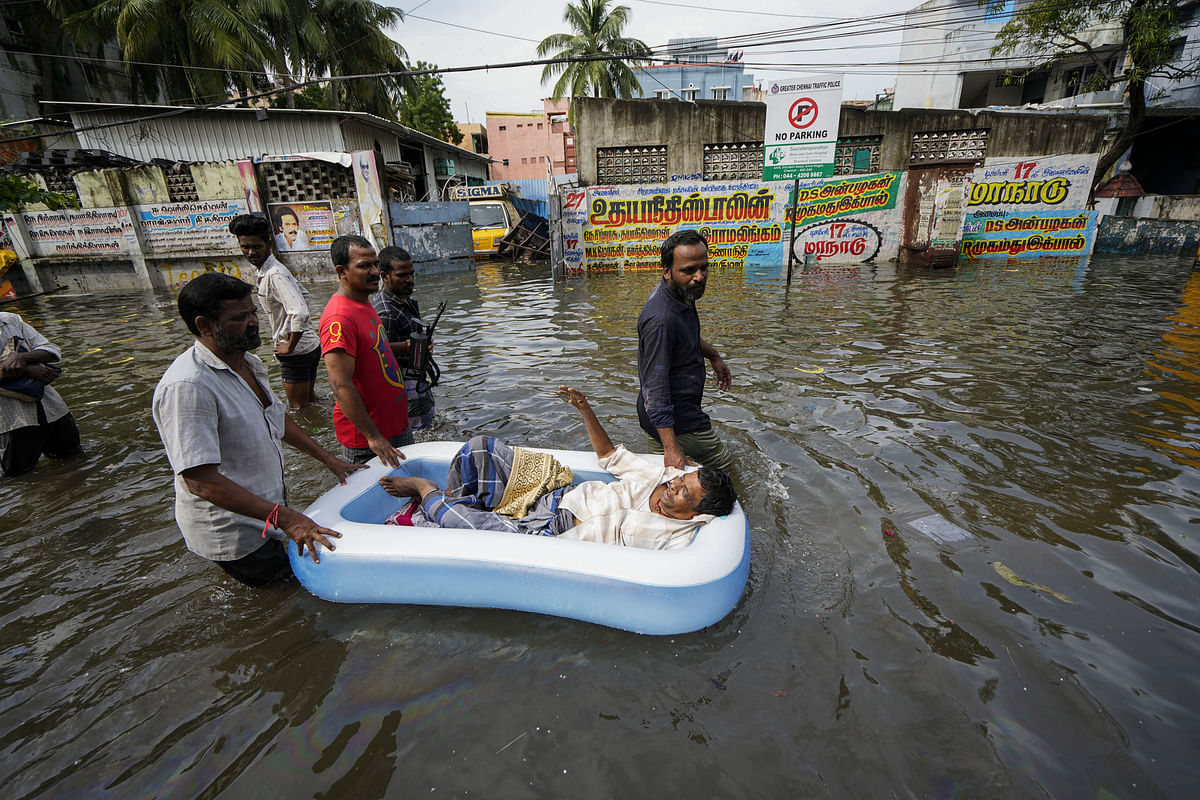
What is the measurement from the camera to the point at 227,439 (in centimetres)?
236

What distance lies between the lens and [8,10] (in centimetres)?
1712

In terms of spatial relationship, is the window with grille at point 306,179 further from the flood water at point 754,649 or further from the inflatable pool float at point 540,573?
the inflatable pool float at point 540,573

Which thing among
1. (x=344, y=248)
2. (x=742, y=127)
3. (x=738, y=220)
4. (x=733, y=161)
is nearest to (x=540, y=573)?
(x=344, y=248)

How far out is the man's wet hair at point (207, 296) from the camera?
2170 millimetres

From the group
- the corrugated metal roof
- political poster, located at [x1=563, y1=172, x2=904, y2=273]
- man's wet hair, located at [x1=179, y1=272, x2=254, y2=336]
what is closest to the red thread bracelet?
man's wet hair, located at [x1=179, y1=272, x2=254, y2=336]

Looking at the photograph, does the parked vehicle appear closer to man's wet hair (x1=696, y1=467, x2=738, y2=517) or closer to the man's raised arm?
the man's raised arm

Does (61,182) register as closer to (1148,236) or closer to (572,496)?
(572,496)

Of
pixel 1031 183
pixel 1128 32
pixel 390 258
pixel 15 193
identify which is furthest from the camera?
pixel 1128 32

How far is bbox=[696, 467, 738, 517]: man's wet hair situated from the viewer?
261 centimetres

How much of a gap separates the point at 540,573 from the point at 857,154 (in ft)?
51.2

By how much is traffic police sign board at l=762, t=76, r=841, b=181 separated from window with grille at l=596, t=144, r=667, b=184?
319 cm

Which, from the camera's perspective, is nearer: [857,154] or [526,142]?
[857,154]

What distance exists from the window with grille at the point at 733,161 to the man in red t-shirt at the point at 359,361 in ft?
42.7

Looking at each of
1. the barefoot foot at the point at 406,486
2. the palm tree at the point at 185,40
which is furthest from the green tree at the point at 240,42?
the barefoot foot at the point at 406,486
